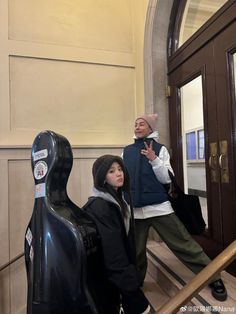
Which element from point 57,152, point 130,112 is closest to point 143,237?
point 57,152

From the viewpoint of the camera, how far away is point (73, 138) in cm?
253

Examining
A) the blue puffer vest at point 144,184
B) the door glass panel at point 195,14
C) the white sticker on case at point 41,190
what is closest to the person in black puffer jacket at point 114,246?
the white sticker on case at point 41,190

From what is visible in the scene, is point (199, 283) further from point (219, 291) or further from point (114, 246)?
point (219, 291)

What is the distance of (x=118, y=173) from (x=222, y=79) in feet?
3.46

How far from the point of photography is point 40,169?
1049mm

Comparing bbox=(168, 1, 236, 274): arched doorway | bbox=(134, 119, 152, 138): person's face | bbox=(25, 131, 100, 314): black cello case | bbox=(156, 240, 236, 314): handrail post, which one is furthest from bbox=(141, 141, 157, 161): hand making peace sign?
bbox=(156, 240, 236, 314): handrail post

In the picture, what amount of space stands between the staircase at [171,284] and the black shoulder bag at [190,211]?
13.8 inches

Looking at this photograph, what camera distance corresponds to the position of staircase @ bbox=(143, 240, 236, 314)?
1420 mm

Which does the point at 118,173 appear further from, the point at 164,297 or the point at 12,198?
the point at 12,198

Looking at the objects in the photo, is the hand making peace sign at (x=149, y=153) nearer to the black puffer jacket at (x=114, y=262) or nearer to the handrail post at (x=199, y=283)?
the black puffer jacket at (x=114, y=262)

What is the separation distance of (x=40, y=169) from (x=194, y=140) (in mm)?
1479

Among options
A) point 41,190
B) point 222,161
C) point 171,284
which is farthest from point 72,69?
point 171,284

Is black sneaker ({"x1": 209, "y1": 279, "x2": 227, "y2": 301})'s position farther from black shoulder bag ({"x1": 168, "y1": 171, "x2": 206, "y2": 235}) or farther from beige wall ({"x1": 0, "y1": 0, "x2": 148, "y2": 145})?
beige wall ({"x1": 0, "y1": 0, "x2": 148, "y2": 145})

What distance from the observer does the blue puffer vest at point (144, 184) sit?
1712 millimetres
